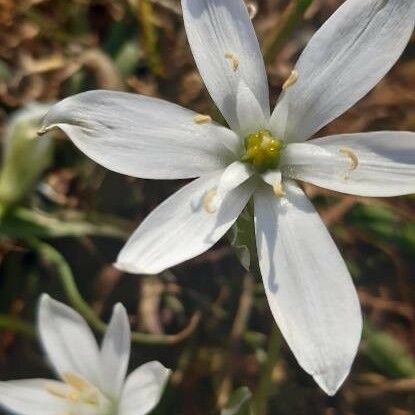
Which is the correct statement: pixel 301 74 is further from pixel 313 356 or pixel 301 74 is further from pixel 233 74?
pixel 313 356

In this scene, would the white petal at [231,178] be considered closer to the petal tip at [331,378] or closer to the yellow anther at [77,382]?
the petal tip at [331,378]

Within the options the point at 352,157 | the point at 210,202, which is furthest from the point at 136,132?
the point at 352,157

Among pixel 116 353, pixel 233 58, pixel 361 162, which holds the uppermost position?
pixel 233 58

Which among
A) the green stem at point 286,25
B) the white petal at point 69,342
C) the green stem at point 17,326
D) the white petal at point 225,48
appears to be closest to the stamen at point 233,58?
the white petal at point 225,48

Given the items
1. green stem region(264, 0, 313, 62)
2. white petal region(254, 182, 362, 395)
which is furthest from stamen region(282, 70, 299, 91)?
green stem region(264, 0, 313, 62)

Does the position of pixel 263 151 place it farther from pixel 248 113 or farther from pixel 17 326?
pixel 17 326

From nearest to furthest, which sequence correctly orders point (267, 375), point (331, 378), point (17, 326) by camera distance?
point (331, 378)
point (267, 375)
point (17, 326)

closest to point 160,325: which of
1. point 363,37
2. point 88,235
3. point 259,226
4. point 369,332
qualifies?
point 88,235
